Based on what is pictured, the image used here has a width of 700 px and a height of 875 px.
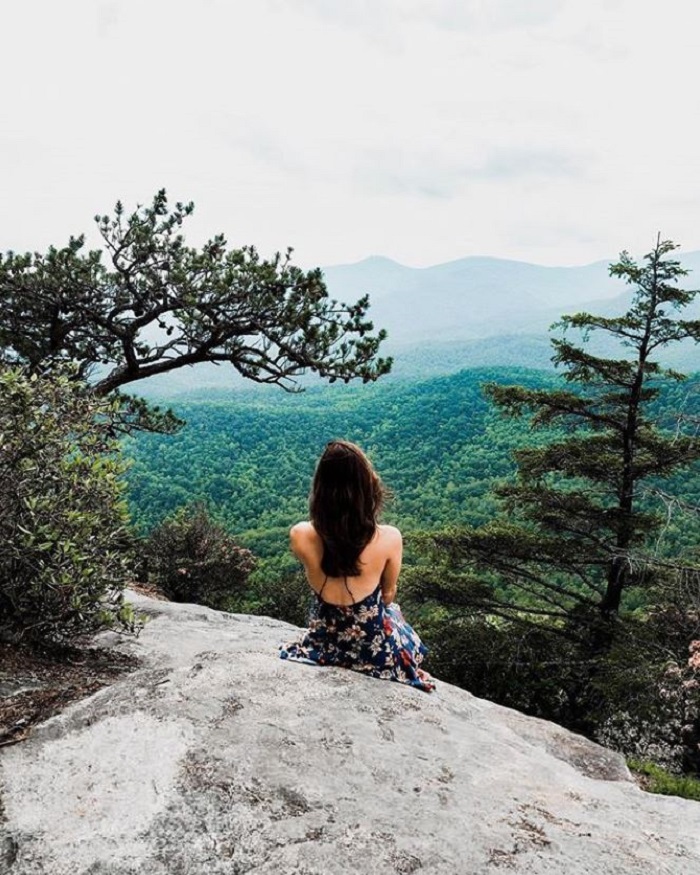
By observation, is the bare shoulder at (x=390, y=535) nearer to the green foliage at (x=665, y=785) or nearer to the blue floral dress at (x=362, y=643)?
the blue floral dress at (x=362, y=643)

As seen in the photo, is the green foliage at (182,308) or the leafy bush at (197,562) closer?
the green foliage at (182,308)

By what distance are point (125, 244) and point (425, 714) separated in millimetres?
8945

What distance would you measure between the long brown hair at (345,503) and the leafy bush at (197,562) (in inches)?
571

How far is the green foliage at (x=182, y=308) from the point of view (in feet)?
31.5

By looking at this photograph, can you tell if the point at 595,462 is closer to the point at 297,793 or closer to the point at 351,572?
the point at 351,572

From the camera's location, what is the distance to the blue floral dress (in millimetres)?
4000

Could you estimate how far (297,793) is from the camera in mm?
2508

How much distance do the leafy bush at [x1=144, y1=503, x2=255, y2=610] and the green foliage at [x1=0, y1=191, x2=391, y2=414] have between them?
868 cm

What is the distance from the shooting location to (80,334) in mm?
10812

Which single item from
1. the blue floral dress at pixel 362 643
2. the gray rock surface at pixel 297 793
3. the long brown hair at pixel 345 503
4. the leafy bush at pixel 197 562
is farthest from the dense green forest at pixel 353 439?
the gray rock surface at pixel 297 793

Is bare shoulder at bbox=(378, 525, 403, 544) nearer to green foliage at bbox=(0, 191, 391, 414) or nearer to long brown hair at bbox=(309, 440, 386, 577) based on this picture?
long brown hair at bbox=(309, 440, 386, 577)

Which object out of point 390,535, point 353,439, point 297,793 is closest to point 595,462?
point 390,535

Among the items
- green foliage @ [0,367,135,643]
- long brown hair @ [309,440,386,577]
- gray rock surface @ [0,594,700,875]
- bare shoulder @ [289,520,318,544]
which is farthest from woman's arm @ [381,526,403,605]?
green foliage @ [0,367,135,643]

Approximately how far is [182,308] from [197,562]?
10187 mm
